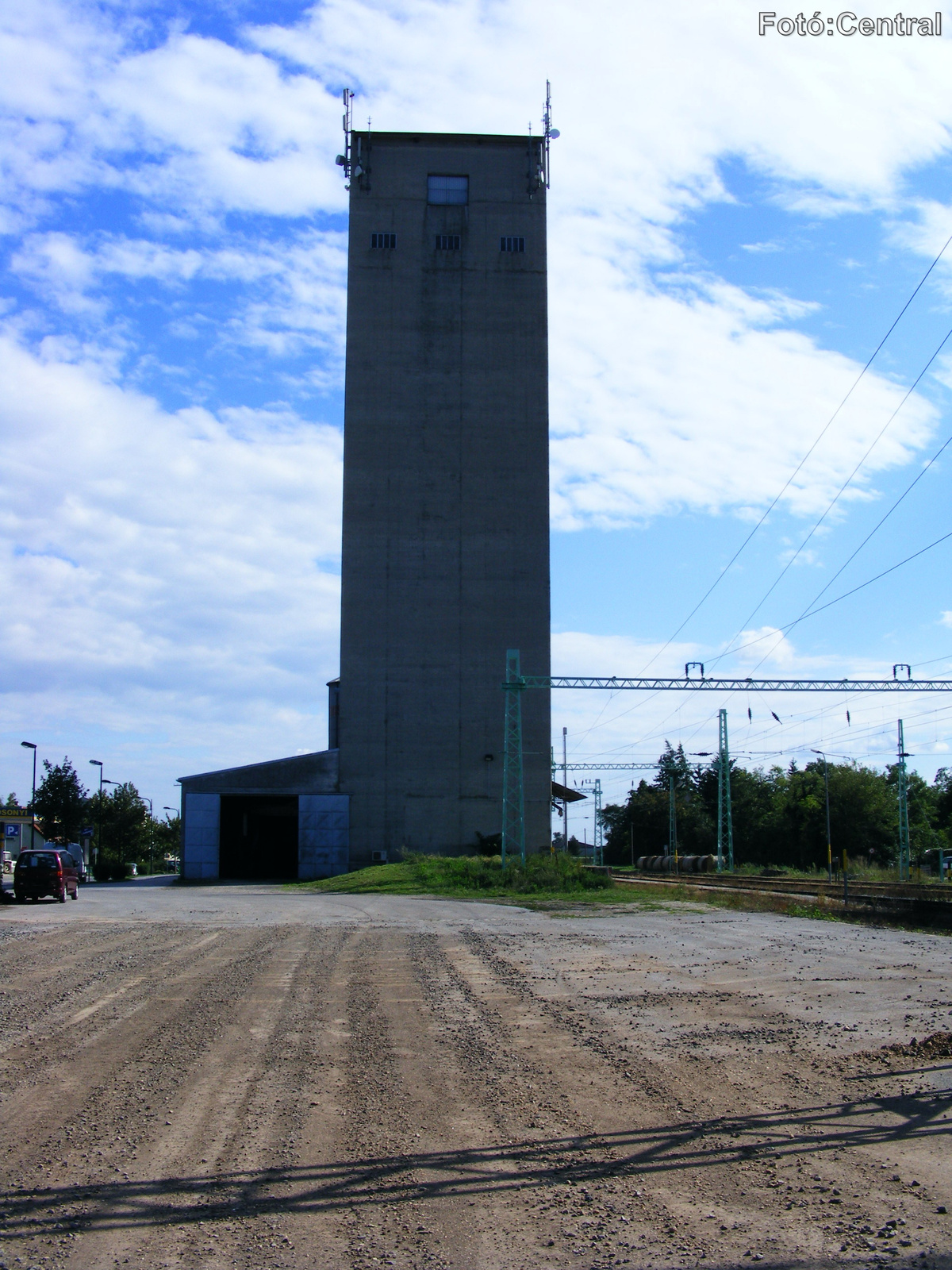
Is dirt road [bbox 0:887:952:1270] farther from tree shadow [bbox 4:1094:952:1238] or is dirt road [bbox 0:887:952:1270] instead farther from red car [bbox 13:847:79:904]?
red car [bbox 13:847:79:904]

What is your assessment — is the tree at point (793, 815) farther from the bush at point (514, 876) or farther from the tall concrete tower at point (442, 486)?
the bush at point (514, 876)

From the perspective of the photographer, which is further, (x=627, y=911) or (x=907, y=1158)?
(x=627, y=911)

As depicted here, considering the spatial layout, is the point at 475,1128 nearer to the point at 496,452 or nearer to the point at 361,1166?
the point at 361,1166

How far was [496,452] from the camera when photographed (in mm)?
60688

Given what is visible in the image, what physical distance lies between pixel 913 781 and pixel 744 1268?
374ft

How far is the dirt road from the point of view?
486 centimetres

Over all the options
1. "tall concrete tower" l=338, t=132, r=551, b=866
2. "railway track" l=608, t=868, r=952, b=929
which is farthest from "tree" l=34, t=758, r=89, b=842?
"railway track" l=608, t=868, r=952, b=929

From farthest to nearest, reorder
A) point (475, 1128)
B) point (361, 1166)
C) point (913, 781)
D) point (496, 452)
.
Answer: point (913, 781), point (496, 452), point (475, 1128), point (361, 1166)

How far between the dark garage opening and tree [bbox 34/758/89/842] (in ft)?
32.5

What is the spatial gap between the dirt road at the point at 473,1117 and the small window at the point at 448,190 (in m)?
58.4

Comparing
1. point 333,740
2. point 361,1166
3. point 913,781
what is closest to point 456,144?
point 333,740

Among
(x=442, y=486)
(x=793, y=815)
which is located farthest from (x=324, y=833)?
(x=793, y=815)

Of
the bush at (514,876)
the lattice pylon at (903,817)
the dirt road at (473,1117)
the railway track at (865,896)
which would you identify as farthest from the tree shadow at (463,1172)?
the lattice pylon at (903,817)

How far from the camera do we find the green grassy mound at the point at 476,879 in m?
38.9
